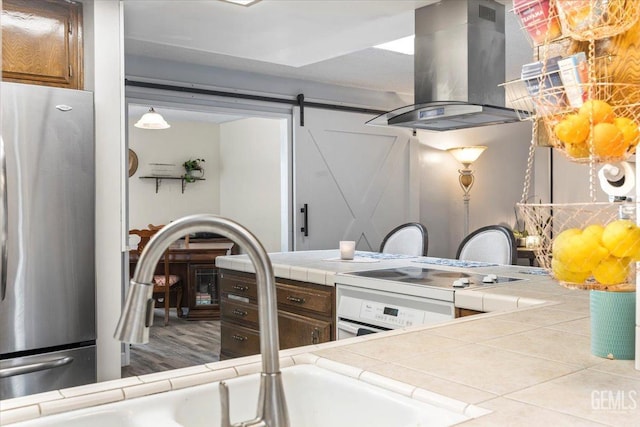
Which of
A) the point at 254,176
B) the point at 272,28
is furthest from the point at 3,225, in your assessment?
A: the point at 254,176

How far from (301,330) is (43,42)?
1.86 m

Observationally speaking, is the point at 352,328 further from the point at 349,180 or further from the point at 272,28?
the point at 349,180

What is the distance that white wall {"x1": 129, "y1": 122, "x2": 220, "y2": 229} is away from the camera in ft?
28.9

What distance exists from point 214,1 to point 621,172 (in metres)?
2.65

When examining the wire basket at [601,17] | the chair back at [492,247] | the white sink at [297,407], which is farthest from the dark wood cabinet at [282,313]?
the wire basket at [601,17]

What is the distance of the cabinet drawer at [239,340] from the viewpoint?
3430 mm

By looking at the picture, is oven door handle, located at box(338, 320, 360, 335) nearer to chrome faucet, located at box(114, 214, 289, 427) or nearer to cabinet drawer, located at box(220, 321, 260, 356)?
cabinet drawer, located at box(220, 321, 260, 356)

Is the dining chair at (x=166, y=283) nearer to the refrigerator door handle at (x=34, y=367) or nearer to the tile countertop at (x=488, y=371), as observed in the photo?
the refrigerator door handle at (x=34, y=367)

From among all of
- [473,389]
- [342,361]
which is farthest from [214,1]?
[473,389]

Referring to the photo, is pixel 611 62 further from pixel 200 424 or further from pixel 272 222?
pixel 272 222

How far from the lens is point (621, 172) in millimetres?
1042

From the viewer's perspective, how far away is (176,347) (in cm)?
508

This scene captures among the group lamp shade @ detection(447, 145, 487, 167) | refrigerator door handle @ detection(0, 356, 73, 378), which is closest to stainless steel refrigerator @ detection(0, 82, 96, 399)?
refrigerator door handle @ detection(0, 356, 73, 378)

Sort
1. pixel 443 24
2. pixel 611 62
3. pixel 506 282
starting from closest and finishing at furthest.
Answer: pixel 611 62, pixel 506 282, pixel 443 24
